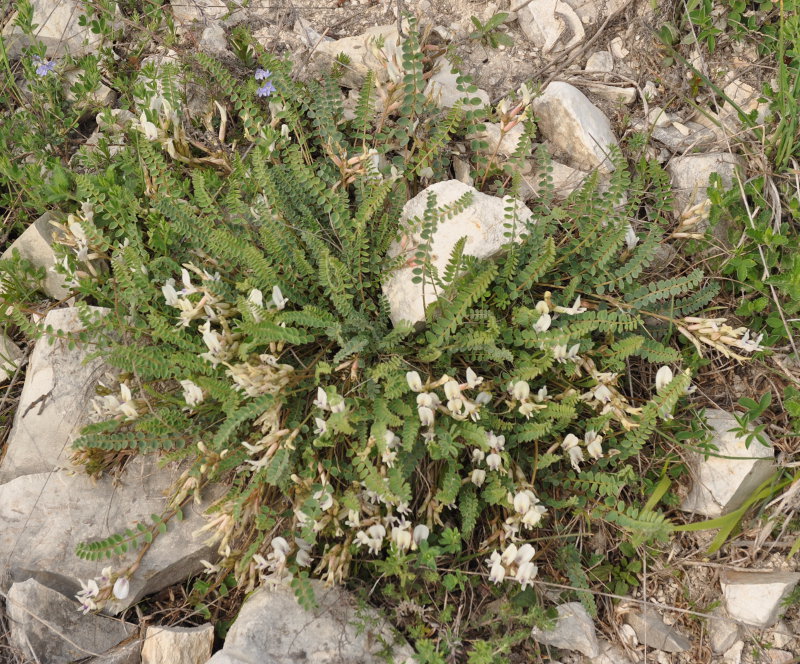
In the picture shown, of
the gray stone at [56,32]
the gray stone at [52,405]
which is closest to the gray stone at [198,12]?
the gray stone at [56,32]

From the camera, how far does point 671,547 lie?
4027 mm

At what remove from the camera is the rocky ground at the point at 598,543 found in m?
3.61

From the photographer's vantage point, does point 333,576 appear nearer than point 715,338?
Yes

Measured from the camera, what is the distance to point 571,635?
3693mm

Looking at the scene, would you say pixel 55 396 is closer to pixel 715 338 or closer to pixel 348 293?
pixel 348 293

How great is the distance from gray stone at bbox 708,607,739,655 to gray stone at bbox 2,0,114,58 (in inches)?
221

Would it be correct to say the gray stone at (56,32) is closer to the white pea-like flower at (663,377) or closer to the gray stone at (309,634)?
the gray stone at (309,634)

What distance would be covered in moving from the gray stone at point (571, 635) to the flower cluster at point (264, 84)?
3539 mm

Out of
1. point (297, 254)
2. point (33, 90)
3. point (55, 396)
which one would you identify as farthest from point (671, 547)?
point (33, 90)

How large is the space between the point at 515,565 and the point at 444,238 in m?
1.80

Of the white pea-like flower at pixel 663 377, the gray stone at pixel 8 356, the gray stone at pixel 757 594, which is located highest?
the gray stone at pixel 8 356

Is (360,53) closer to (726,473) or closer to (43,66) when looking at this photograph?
(43,66)

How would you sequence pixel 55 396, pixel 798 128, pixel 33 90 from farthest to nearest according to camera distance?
1. pixel 33 90
2. pixel 798 128
3. pixel 55 396

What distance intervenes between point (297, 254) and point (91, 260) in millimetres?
1363
